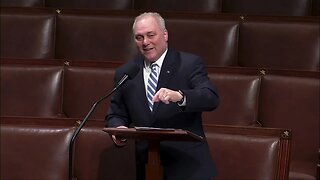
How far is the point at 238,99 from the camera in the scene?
22.9 inches

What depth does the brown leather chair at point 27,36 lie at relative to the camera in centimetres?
67

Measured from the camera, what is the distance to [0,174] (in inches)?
20.8

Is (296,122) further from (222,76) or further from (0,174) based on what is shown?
(0,174)

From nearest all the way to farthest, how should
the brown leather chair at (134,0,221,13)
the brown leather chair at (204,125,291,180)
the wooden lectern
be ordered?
the wooden lectern < the brown leather chair at (204,125,291,180) < the brown leather chair at (134,0,221,13)

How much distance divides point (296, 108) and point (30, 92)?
23 centimetres

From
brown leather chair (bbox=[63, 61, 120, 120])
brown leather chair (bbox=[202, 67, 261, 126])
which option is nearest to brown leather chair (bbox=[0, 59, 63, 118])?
brown leather chair (bbox=[63, 61, 120, 120])

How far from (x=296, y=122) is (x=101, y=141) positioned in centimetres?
17

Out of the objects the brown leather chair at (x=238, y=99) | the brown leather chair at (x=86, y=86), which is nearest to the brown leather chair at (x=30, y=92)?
the brown leather chair at (x=86, y=86)

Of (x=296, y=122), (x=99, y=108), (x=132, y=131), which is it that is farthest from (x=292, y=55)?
(x=132, y=131)

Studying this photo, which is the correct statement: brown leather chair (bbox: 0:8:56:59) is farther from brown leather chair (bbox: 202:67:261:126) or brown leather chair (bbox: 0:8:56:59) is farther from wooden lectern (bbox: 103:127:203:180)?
wooden lectern (bbox: 103:127:203:180)

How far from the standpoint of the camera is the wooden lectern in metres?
0.38

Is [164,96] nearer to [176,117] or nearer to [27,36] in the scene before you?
[176,117]

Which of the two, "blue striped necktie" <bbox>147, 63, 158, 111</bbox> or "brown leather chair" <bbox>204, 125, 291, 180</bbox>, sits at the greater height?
"blue striped necktie" <bbox>147, 63, 158, 111</bbox>

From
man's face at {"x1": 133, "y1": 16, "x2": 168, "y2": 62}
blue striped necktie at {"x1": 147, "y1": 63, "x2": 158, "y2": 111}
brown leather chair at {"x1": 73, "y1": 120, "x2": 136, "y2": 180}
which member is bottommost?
brown leather chair at {"x1": 73, "y1": 120, "x2": 136, "y2": 180}
